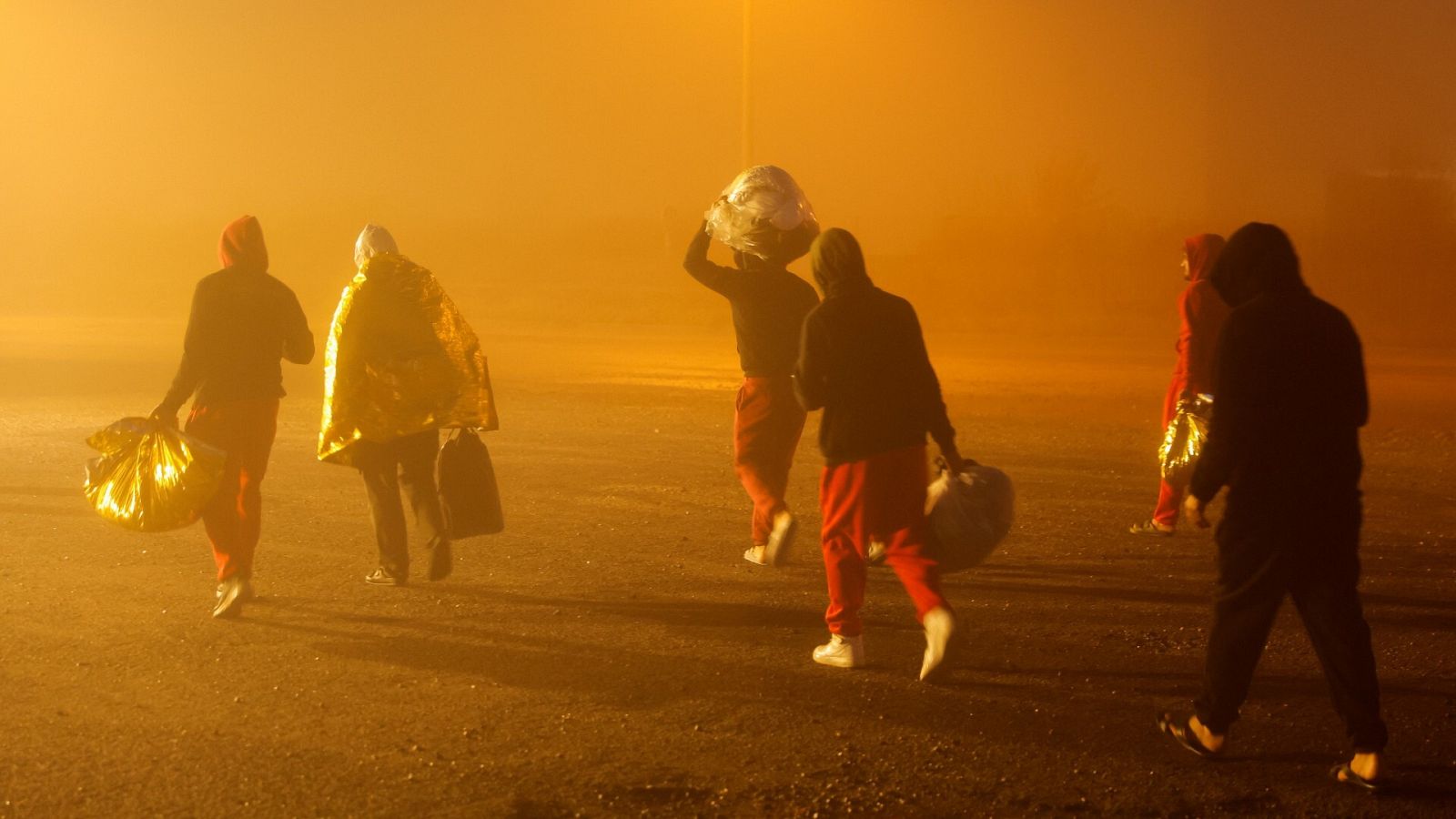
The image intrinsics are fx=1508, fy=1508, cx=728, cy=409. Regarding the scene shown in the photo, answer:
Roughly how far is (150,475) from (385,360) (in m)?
1.18

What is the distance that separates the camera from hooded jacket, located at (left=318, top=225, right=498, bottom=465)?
279 inches

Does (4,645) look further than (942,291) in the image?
No

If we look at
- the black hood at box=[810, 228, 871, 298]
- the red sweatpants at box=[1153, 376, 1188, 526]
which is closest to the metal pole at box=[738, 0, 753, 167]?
the red sweatpants at box=[1153, 376, 1188, 526]

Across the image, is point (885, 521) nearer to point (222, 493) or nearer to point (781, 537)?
point (781, 537)

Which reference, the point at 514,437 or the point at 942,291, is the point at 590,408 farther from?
the point at 942,291

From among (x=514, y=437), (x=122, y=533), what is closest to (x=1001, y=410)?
(x=514, y=437)

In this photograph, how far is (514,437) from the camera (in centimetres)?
1401

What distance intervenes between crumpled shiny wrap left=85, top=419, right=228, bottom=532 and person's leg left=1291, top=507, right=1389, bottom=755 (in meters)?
4.61

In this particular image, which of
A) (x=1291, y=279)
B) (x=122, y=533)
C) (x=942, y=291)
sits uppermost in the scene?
(x=1291, y=279)

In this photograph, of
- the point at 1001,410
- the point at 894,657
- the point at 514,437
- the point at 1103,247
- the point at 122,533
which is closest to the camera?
the point at 894,657

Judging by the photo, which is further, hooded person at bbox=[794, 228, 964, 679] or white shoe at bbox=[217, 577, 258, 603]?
white shoe at bbox=[217, 577, 258, 603]

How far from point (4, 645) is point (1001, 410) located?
1174cm

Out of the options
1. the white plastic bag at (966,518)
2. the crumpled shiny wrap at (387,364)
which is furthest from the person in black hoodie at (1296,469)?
the crumpled shiny wrap at (387,364)

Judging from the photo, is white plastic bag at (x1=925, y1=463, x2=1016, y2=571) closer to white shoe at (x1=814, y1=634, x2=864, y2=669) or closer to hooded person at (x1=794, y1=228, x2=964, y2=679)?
hooded person at (x1=794, y1=228, x2=964, y2=679)
